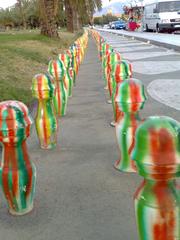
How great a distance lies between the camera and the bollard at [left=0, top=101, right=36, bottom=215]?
3191mm

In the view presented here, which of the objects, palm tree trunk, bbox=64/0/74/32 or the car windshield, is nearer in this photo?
the car windshield

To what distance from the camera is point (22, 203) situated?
3385 millimetres

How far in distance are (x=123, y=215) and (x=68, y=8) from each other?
1406 inches

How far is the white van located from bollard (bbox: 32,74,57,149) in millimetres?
27813

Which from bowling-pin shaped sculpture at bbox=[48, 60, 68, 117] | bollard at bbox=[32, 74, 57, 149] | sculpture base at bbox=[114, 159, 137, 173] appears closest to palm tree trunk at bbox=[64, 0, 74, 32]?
bowling-pin shaped sculpture at bbox=[48, 60, 68, 117]

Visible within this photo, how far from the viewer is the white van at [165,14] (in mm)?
31459

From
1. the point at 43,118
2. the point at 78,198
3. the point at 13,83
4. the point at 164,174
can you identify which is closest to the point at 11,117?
the point at 78,198

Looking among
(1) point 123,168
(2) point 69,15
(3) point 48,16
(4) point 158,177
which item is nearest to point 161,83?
(1) point 123,168

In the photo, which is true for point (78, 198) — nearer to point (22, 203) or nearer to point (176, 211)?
point (22, 203)

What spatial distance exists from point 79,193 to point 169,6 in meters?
30.7

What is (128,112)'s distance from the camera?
13.4 feet

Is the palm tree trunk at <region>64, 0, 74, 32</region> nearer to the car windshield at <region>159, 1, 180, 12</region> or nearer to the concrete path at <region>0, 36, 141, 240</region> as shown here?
the car windshield at <region>159, 1, 180, 12</region>

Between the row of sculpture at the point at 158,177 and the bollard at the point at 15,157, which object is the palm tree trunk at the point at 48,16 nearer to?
the bollard at the point at 15,157

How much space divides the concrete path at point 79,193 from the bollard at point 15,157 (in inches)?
7.8
